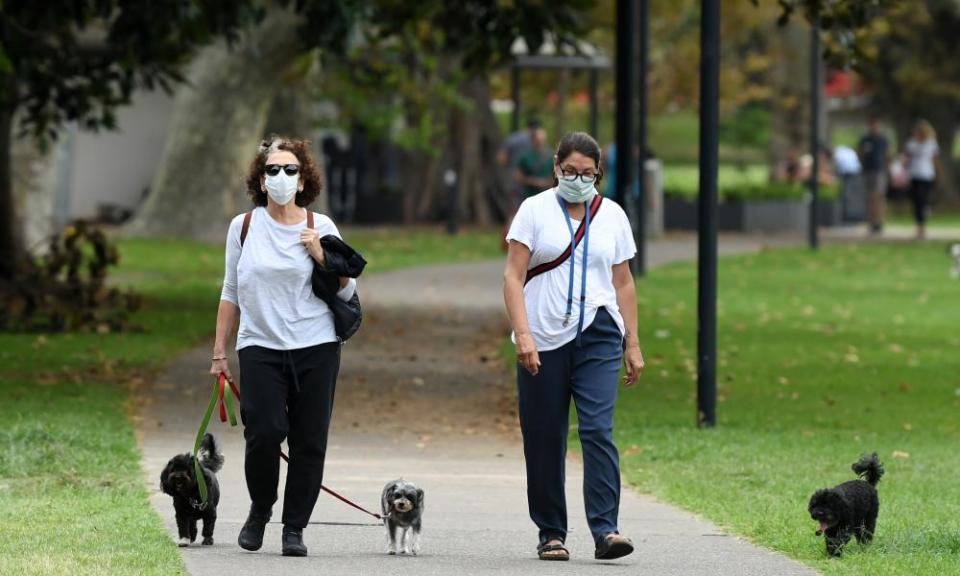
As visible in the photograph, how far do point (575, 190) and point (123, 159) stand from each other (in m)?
31.6

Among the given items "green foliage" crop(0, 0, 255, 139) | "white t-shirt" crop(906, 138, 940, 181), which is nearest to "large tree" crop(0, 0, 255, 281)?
"green foliage" crop(0, 0, 255, 139)

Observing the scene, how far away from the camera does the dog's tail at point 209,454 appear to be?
8367 mm

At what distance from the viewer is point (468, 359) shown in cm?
1683

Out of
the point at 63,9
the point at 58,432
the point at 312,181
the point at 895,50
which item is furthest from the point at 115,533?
the point at 895,50

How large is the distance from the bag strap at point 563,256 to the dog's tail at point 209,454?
56.1 inches

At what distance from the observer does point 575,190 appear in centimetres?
814

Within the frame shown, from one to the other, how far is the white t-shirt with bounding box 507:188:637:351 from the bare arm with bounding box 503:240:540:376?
41mm

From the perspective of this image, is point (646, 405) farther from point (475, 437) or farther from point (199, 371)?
point (199, 371)

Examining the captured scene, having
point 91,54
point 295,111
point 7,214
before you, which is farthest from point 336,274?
point 295,111

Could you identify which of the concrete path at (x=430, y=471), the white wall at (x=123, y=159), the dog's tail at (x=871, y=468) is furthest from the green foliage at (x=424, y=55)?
the dog's tail at (x=871, y=468)

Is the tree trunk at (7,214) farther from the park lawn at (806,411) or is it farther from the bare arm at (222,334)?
the bare arm at (222,334)

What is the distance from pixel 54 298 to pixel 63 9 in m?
2.64

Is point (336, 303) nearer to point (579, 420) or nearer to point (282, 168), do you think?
point (282, 168)

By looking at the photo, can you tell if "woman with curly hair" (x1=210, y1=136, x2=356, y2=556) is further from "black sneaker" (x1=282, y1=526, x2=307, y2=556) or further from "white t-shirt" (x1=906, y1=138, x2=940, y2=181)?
"white t-shirt" (x1=906, y1=138, x2=940, y2=181)
